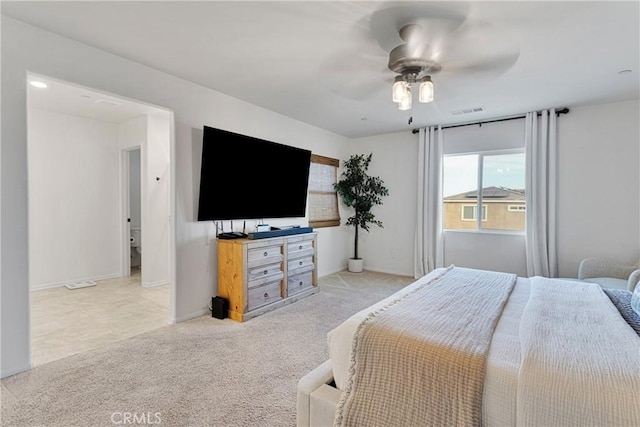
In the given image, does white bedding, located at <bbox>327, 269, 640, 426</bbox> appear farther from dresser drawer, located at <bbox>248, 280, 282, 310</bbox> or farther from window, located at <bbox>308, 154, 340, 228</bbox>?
window, located at <bbox>308, 154, 340, 228</bbox>

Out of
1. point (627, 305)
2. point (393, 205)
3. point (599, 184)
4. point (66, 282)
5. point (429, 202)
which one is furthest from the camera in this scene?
point (393, 205)

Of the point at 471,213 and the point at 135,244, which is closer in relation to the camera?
the point at 471,213

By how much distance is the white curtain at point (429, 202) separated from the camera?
201 inches

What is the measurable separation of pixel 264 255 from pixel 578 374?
118 inches

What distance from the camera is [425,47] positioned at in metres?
2.31

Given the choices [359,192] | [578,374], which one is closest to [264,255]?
[359,192]

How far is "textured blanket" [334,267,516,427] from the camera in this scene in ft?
3.99

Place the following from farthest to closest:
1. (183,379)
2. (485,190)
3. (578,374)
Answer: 1. (485,190)
2. (183,379)
3. (578,374)

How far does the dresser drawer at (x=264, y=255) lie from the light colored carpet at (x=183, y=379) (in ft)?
2.12

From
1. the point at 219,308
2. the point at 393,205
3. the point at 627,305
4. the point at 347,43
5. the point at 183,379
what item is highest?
the point at 347,43

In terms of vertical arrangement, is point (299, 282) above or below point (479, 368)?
below

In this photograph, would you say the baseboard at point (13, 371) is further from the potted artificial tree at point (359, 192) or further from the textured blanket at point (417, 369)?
the potted artificial tree at point (359, 192)

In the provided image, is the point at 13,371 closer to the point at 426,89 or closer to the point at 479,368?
the point at 479,368

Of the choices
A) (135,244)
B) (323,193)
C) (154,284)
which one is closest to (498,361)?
(323,193)
